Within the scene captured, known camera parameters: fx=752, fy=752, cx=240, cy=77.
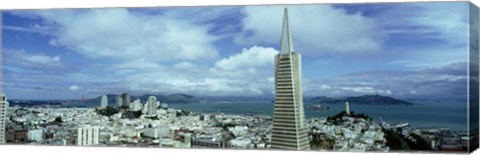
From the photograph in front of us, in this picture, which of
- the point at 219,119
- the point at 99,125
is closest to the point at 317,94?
the point at 219,119

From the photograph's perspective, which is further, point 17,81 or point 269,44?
point 17,81

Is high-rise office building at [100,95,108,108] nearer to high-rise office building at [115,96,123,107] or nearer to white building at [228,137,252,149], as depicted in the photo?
high-rise office building at [115,96,123,107]

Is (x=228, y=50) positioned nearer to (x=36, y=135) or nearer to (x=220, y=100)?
(x=220, y=100)

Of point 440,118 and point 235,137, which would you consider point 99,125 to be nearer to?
point 235,137

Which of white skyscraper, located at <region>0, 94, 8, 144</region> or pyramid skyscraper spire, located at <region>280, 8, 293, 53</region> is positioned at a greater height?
pyramid skyscraper spire, located at <region>280, 8, 293, 53</region>

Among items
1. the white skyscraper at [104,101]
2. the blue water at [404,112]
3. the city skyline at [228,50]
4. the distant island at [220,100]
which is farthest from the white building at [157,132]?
the blue water at [404,112]

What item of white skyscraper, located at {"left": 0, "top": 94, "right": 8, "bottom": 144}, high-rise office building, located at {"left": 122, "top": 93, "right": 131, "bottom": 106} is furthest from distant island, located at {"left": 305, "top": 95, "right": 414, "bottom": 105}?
white skyscraper, located at {"left": 0, "top": 94, "right": 8, "bottom": 144}
